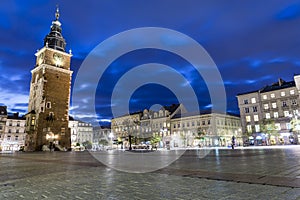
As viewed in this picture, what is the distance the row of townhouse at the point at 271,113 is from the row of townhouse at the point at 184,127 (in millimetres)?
8432

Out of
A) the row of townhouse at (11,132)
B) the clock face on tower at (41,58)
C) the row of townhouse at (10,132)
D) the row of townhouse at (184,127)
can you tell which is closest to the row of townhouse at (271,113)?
the row of townhouse at (184,127)

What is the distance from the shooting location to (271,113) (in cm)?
5869

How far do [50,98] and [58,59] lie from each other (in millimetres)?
10225

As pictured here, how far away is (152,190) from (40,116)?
46.6m

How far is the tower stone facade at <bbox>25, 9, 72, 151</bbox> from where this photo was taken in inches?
1779

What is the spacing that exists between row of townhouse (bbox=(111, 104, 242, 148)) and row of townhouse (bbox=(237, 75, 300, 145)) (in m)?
8.43

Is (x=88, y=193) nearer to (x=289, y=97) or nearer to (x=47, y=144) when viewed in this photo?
(x=47, y=144)

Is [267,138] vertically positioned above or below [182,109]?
below

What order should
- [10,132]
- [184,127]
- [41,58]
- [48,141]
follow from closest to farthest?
[48,141] < [41,58] < [184,127] < [10,132]

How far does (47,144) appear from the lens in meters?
44.8

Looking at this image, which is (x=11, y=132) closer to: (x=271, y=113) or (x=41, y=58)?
(x=41, y=58)

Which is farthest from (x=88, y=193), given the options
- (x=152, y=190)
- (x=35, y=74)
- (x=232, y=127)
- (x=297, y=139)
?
(x=232, y=127)

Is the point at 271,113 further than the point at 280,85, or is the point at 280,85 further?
→ the point at 280,85

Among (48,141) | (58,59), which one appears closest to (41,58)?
(58,59)
